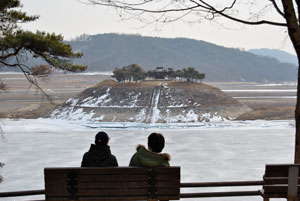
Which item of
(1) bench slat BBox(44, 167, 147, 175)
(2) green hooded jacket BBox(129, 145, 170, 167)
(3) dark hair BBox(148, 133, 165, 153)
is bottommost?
(1) bench slat BBox(44, 167, 147, 175)

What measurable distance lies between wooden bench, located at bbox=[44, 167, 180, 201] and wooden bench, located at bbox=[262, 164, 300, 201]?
1079mm

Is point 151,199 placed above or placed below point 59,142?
above

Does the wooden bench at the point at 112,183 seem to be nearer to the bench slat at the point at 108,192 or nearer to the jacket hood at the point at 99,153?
the bench slat at the point at 108,192

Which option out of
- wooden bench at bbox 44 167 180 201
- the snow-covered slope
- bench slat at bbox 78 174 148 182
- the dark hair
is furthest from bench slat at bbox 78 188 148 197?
the snow-covered slope

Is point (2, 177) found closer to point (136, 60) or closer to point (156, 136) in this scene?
point (156, 136)

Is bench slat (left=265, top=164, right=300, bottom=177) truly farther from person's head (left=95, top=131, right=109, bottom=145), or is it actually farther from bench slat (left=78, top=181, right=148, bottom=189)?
person's head (left=95, top=131, right=109, bottom=145)

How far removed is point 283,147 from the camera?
48.8 feet

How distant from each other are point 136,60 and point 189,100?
4818 inches

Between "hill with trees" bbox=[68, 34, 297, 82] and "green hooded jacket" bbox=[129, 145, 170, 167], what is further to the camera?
"hill with trees" bbox=[68, 34, 297, 82]

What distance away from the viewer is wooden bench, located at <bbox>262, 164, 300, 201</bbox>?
3.98 meters

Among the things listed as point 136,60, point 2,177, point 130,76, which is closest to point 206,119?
point 130,76

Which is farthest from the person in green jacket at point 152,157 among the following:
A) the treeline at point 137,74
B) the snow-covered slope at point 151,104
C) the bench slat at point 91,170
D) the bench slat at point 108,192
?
the treeline at point 137,74

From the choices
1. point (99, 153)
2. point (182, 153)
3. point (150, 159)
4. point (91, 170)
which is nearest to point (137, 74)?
point (182, 153)

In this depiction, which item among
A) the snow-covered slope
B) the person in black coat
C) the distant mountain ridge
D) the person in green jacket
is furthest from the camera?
the distant mountain ridge
